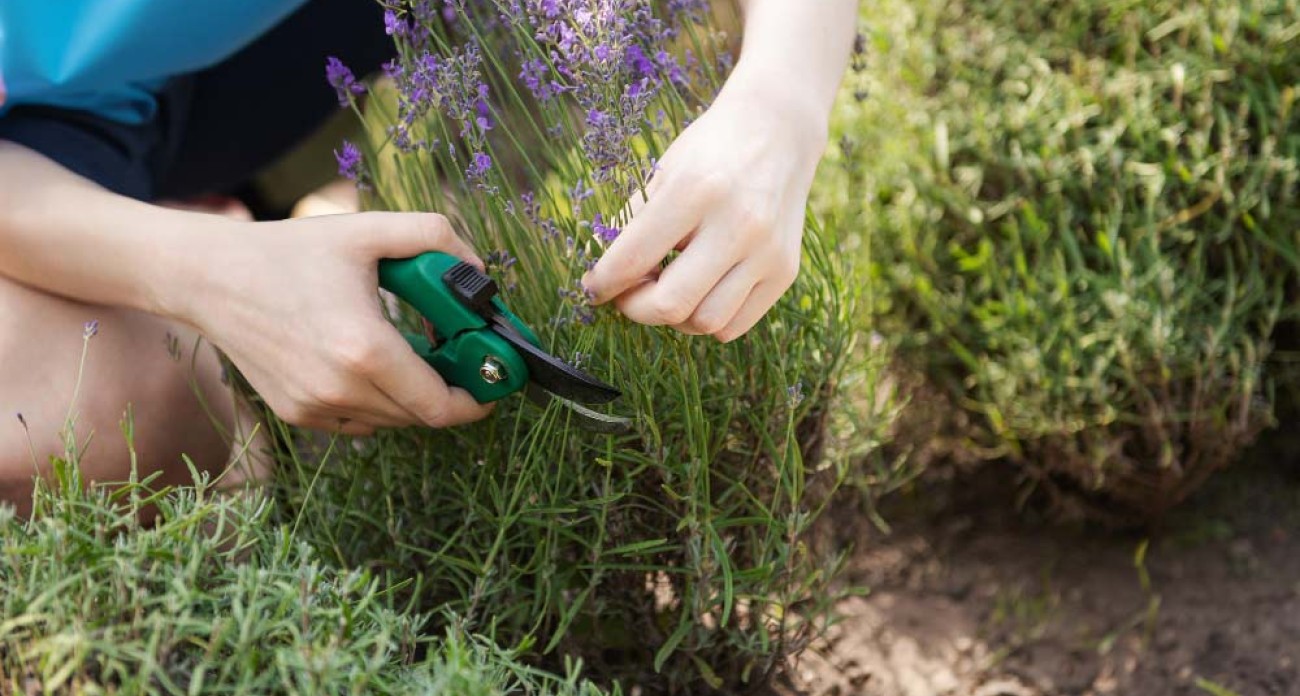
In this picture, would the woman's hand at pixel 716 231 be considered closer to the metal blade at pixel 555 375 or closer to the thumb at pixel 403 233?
the metal blade at pixel 555 375

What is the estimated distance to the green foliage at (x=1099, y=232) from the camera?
1.81m

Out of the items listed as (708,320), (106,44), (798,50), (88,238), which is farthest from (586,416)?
(106,44)

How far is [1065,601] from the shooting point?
1.99 m

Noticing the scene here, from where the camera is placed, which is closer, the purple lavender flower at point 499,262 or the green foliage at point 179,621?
the green foliage at point 179,621

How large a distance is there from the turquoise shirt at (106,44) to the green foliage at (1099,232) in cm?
96

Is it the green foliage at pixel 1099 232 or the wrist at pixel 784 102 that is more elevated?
the wrist at pixel 784 102

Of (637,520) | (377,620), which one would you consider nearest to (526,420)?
(637,520)

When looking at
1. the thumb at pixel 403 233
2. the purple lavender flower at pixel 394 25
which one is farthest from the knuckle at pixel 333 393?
the purple lavender flower at pixel 394 25

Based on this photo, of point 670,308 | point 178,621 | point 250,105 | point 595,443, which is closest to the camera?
point 178,621

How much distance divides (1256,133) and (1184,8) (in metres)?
0.23

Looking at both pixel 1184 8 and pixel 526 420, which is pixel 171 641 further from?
pixel 1184 8

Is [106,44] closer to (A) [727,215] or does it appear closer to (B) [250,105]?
(B) [250,105]

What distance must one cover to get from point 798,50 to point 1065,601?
1.13 m

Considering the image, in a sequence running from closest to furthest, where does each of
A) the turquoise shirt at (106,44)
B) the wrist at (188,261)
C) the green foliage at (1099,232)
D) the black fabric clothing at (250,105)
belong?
1. the wrist at (188,261)
2. the turquoise shirt at (106,44)
3. the green foliage at (1099,232)
4. the black fabric clothing at (250,105)
